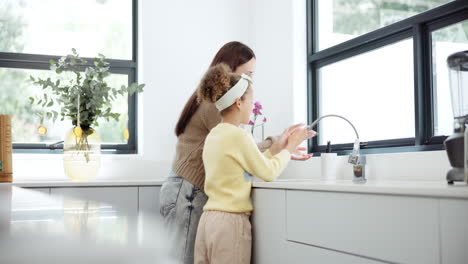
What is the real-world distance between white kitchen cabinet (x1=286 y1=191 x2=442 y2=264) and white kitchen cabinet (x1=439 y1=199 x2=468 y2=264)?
26mm

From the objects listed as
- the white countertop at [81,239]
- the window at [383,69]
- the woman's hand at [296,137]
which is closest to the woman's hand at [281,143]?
the woman's hand at [296,137]

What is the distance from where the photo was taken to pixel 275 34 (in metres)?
3.46

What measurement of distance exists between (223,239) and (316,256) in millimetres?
389

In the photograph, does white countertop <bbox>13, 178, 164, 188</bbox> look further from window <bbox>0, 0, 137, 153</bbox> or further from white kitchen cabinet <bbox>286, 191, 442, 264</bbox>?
white kitchen cabinet <bbox>286, 191, 442, 264</bbox>

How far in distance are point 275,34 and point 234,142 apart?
1651mm

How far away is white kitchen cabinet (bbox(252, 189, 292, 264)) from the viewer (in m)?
1.97

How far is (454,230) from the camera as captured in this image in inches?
47.6

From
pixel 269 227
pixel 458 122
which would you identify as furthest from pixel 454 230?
pixel 269 227

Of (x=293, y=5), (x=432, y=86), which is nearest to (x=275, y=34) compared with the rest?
(x=293, y=5)

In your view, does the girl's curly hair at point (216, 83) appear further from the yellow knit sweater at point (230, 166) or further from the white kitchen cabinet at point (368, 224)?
the white kitchen cabinet at point (368, 224)

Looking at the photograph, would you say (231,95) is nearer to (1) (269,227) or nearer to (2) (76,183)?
(1) (269,227)

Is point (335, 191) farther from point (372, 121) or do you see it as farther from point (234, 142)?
point (372, 121)

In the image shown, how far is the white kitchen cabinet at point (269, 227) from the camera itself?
77.4 inches

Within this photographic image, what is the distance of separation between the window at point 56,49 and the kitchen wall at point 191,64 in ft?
0.57
